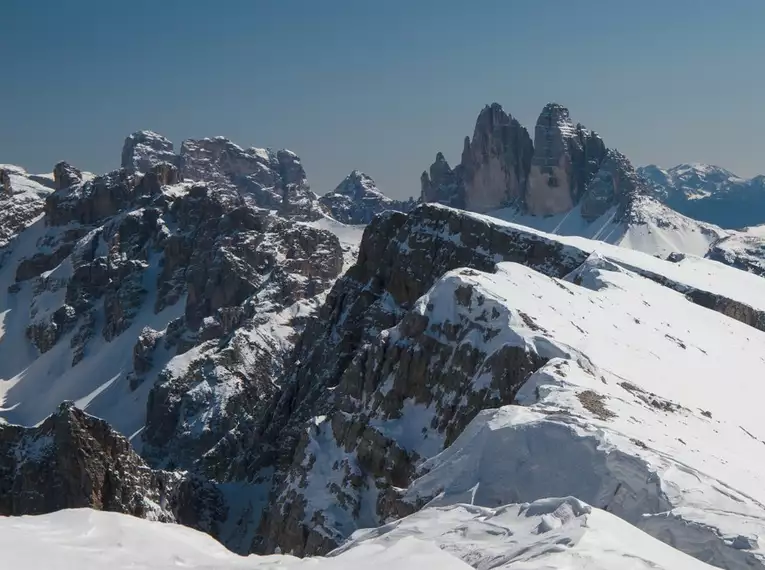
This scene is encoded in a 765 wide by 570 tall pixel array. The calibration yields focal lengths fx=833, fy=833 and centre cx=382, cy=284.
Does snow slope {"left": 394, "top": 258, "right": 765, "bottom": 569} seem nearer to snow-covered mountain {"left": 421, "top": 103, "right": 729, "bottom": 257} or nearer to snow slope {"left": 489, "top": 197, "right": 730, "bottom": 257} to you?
snow slope {"left": 489, "top": 197, "right": 730, "bottom": 257}

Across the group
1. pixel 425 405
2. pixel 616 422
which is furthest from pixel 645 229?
pixel 616 422

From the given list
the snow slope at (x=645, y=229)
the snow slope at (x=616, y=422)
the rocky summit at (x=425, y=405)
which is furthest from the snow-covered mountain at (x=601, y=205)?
the snow slope at (x=616, y=422)

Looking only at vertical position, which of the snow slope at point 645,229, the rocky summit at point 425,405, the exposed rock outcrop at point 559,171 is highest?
the exposed rock outcrop at point 559,171

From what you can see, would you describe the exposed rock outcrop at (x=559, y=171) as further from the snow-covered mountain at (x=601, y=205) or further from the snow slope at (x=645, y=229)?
the snow slope at (x=645, y=229)

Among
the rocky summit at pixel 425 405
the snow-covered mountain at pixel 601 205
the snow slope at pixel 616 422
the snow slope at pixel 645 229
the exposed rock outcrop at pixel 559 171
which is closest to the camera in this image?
the rocky summit at pixel 425 405

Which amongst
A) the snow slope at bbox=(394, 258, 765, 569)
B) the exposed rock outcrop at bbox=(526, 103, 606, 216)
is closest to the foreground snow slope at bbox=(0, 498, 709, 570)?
the snow slope at bbox=(394, 258, 765, 569)

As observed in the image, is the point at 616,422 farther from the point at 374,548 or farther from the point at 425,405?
the point at 425,405
